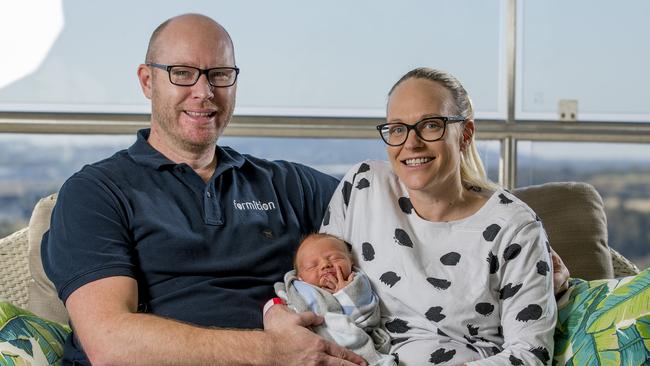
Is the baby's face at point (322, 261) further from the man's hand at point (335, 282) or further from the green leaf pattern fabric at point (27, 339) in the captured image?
the green leaf pattern fabric at point (27, 339)

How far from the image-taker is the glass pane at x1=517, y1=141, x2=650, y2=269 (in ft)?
14.7

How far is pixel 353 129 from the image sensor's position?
13.4 ft

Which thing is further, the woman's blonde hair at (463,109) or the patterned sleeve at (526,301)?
the woman's blonde hair at (463,109)

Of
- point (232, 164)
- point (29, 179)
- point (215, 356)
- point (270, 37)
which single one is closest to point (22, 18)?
point (29, 179)

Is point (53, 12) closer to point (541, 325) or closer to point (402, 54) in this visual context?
point (402, 54)

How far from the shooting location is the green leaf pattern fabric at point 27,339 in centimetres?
229

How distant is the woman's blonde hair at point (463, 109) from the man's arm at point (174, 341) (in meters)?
0.60

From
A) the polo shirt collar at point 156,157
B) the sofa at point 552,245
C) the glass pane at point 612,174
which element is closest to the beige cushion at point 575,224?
the sofa at point 552,245

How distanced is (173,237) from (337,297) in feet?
1.56

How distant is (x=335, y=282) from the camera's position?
8.05 ft

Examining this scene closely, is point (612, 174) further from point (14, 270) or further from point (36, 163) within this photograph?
point (14, 270)

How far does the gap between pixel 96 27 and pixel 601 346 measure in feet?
9.21

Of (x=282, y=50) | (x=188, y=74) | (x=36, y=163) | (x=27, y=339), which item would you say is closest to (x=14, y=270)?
(x=27, y=339)

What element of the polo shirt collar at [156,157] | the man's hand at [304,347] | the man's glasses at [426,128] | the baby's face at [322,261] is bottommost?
the man's hand at [304,347]
